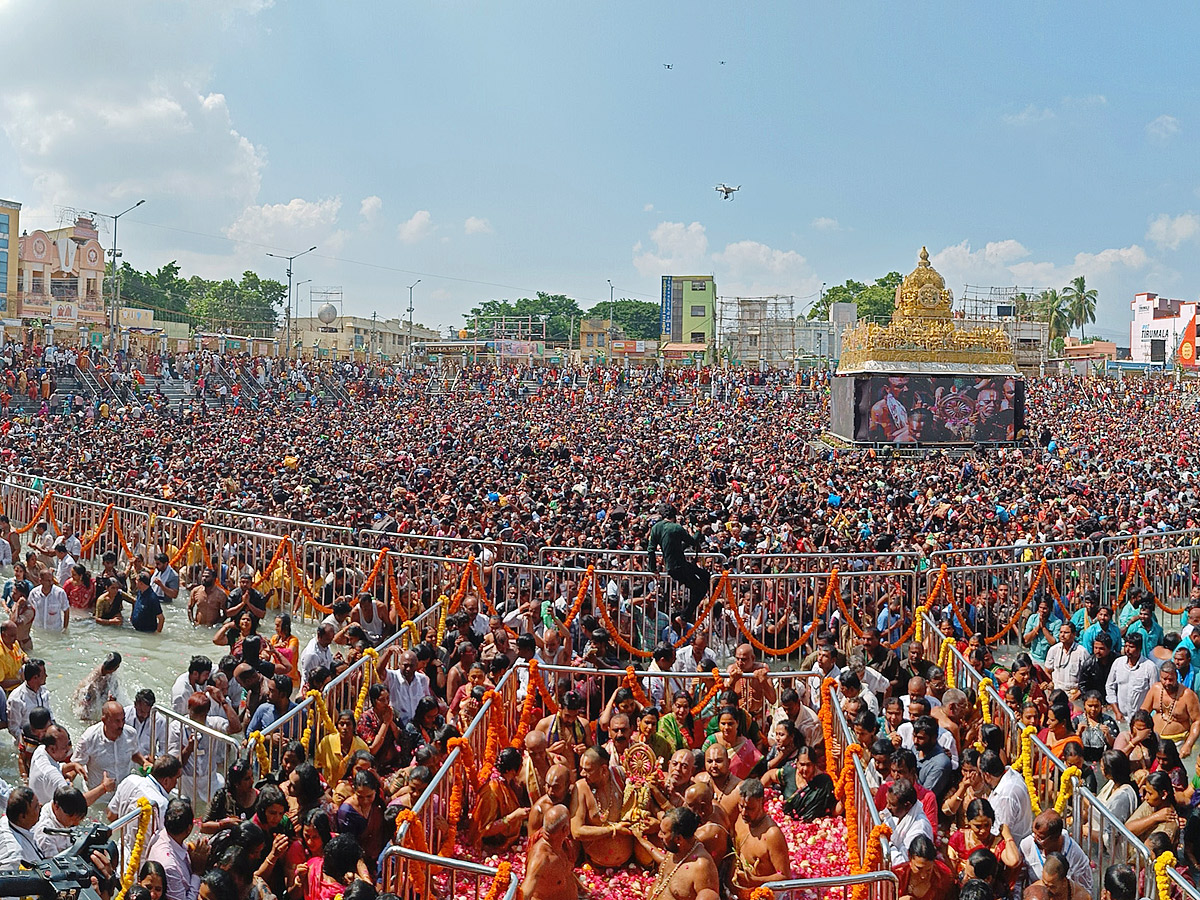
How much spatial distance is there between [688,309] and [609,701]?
291ft

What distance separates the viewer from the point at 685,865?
5.65m

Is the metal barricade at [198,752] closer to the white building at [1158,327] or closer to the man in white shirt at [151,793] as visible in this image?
the man in white shirt at [151,793]

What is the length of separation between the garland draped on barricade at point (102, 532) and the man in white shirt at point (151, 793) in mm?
9263

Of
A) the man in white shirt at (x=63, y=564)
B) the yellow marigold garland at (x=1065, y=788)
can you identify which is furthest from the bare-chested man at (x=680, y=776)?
the man in white shirt at (x=63, y=564)

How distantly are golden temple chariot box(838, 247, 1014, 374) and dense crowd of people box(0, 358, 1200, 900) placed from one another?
12.5 metres

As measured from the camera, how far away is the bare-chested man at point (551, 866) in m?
5.79

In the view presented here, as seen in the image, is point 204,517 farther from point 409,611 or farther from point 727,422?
point 727,422

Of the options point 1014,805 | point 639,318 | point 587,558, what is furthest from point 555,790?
point 639,318

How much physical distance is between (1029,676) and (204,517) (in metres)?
11.4

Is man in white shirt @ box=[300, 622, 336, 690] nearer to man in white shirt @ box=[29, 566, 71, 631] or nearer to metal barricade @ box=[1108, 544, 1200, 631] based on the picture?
man in white shirt @ box=[29, 566, 71, 631]

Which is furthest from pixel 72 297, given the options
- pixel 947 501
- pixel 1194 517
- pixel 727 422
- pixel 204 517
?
pixel 1194 517

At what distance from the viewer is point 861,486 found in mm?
21562

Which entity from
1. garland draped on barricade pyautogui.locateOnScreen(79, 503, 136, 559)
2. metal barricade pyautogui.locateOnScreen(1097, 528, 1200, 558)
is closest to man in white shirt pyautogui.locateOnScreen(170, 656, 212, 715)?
garland draped on barricade pyautogui.locateOnScreen(79, 503, 136, 559)

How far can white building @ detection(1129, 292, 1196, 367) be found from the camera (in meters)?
83.3
